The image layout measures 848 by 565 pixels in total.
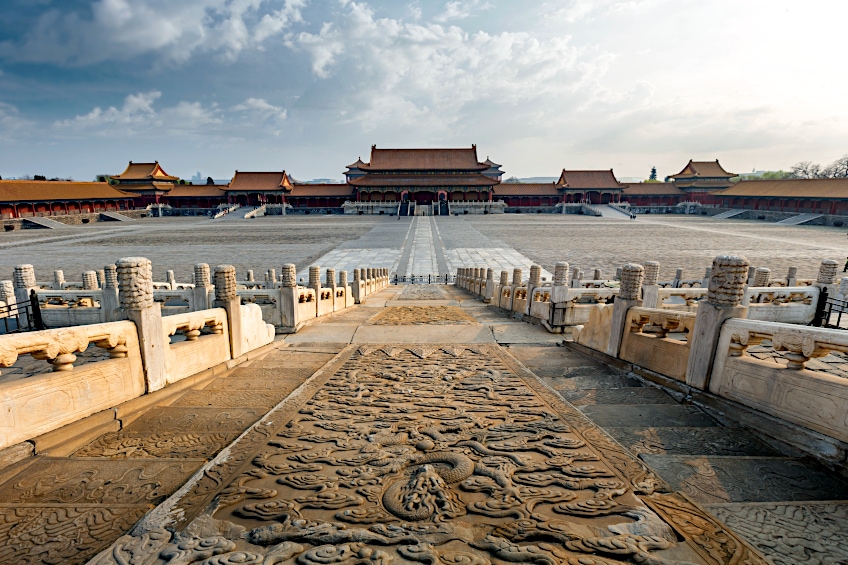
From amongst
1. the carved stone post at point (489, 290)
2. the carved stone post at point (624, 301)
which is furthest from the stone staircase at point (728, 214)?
the carved stone post at point (624, 301)

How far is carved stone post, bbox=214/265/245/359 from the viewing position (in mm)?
5680

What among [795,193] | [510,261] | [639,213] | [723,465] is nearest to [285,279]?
[723,465]

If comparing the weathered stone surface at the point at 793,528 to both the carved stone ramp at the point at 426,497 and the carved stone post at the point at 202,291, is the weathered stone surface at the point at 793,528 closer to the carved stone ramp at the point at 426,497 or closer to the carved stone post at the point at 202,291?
the carved stone ramp at the point at 426,497

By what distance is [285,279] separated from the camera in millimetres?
9125

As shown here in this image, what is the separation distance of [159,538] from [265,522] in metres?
0.55

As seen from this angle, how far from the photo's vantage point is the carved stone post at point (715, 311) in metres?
4.27

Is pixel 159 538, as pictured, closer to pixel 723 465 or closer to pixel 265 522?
pixel 265 522

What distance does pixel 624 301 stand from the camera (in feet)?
19.4

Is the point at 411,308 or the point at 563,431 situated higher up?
the point at 563,431

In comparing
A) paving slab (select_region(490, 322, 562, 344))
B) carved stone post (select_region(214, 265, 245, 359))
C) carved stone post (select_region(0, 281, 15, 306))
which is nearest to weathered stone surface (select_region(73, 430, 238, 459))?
carved stone post (select_region(214, 265, 245, 359))

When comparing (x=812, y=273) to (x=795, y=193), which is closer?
(x=812, y=273)

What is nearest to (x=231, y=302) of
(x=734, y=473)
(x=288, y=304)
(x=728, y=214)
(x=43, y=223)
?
(x=288, y=304)

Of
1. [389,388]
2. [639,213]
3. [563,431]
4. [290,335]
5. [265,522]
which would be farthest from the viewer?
[639,213]

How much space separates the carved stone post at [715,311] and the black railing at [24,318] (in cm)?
1413
